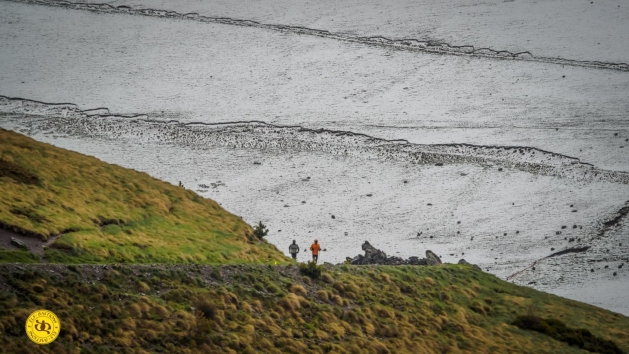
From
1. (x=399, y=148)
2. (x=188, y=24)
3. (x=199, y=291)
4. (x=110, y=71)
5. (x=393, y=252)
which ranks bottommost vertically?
(x=199, y=291)

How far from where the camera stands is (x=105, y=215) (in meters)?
36.4

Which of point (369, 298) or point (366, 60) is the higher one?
point (366, 60)

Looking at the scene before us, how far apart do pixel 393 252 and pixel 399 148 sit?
1648 cm

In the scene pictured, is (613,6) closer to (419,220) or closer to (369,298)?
(419,220)

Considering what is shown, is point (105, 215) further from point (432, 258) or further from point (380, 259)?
point (432, 258)

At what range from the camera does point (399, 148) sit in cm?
6525

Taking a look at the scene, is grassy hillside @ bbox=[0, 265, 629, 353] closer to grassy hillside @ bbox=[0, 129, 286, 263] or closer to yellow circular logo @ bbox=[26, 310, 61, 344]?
yellow circular logo @ bbox=[26, 310, 61, 344]

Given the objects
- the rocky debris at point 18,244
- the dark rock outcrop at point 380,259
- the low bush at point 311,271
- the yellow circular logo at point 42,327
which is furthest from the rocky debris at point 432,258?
the yellow circular logo at point 42,327

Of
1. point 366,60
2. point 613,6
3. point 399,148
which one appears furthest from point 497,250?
point 613,6

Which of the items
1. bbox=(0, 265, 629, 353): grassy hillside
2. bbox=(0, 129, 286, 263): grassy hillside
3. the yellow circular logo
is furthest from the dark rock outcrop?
the yellow circular logo

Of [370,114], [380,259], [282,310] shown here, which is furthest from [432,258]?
[370,114]

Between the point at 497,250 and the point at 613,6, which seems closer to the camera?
the point at 497,250

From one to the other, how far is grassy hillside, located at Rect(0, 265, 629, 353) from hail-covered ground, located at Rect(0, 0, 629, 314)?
7815 mm

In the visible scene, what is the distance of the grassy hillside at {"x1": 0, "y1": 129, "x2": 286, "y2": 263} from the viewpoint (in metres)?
31.7
